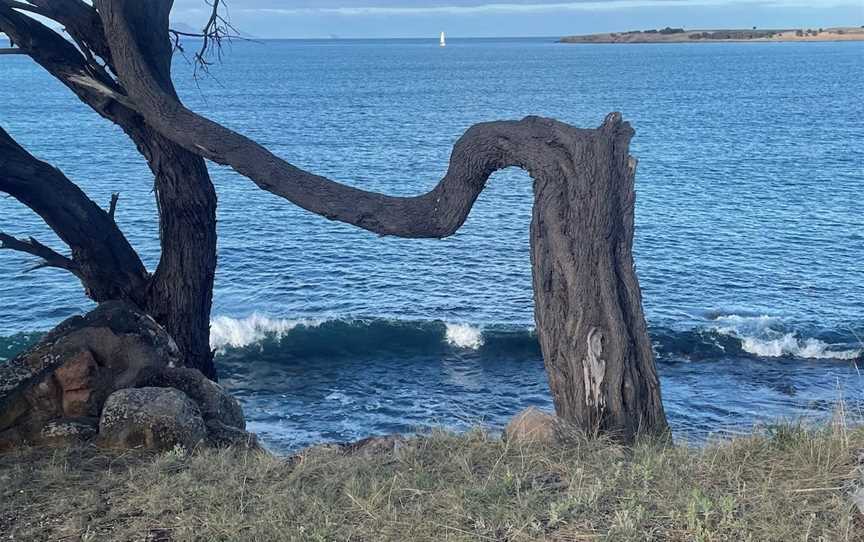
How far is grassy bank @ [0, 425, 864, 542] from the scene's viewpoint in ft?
18.1

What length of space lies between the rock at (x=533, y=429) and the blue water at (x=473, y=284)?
3.61 m

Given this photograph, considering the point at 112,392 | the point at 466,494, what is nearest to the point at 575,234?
the point at 466,494

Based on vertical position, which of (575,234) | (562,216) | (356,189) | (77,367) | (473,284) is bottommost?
(473,284)

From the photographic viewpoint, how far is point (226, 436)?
29.4 ft

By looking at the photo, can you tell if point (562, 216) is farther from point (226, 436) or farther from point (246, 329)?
point (246, 329)

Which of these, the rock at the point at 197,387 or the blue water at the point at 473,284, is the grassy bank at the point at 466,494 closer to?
the rock at the point at 197,387

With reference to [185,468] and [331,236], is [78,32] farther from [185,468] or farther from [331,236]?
[331,236]

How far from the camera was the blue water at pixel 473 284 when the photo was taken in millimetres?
20469

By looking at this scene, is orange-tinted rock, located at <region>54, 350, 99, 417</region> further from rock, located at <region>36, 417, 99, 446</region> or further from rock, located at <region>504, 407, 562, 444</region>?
rock, located at <region>504, 407, 562, 444</region>

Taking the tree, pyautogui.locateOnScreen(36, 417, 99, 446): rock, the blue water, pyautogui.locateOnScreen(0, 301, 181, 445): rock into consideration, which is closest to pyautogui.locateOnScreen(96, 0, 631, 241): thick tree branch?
the tree

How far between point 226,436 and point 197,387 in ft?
2.22

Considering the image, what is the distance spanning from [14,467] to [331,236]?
28.5 m

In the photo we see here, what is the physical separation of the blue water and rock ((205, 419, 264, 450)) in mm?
5728

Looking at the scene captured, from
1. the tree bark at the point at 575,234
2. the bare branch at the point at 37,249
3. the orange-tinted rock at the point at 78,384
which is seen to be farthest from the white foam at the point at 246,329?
the tree bark at the point at 575,234
